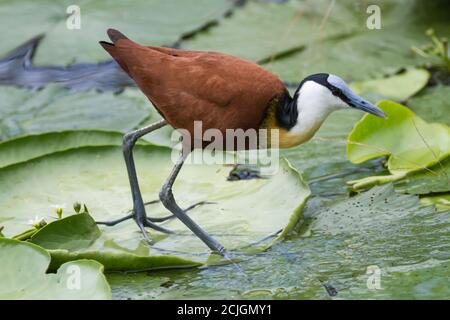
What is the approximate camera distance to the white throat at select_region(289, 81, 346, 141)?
295cm

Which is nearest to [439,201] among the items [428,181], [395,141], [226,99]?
[428,181]

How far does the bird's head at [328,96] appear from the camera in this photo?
9.61 feet

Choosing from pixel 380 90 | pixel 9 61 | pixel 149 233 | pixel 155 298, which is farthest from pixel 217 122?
pixel 9 61

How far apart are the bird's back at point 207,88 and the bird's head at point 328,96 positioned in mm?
105

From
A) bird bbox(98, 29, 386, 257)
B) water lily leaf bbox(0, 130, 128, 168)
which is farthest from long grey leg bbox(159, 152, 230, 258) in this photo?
water lily leaf bbox(0, 130, 128, 168)

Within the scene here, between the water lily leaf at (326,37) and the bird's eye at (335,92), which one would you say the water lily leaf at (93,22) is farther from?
the bird's eye at (335,92)

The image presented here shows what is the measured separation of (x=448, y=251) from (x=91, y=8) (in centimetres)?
271

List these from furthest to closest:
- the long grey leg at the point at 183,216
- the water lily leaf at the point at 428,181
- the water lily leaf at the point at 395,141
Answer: the water lily leaf at the point at 395,141, the water lily leaf at the point at 428,181, the long grey leg at the point at 183,216

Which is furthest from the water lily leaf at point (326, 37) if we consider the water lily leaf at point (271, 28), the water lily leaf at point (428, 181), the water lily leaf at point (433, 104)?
the water lily leaf at point (428, 181)

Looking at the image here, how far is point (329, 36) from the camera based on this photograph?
484 centimetres

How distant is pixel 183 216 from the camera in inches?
120

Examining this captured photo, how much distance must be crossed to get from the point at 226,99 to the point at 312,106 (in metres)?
0.28
